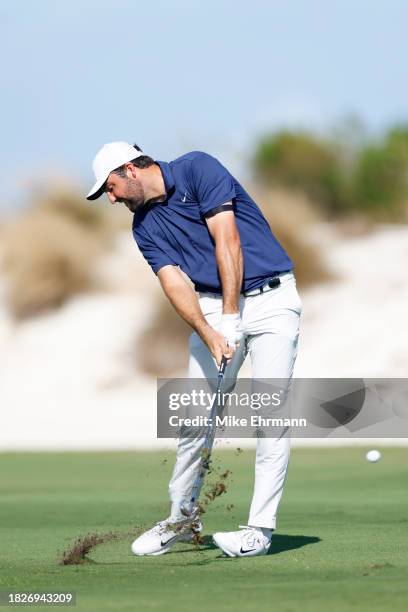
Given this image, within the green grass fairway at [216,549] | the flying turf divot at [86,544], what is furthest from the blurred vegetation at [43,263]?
the flying turf divot at [86,544]

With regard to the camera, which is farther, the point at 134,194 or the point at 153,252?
the point at 153,252

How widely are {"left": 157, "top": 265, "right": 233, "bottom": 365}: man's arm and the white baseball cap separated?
2.16 ft

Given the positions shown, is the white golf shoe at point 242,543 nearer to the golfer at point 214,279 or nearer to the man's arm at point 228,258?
the golfer at point 214,279

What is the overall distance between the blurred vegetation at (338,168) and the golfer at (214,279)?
30562 millimetres

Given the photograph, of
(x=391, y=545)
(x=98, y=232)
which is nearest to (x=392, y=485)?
(x=391, y=545)

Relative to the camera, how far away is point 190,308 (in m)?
8.57

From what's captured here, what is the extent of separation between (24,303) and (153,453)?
14.0 meters

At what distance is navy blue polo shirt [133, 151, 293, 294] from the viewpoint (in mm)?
8602

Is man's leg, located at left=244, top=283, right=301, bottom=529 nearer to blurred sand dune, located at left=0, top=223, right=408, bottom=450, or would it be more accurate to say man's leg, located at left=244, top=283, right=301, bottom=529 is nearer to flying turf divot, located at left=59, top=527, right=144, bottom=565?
flying turf divot, located at left=59, top=527, right=144, bottom=565

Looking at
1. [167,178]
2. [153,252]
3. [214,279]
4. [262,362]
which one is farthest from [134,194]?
[262,362]

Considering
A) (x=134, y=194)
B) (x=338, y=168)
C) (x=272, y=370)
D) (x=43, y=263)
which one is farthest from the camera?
(x=338, y=168)

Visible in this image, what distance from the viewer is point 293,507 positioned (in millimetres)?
11727

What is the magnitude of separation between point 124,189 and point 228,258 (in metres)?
0.79

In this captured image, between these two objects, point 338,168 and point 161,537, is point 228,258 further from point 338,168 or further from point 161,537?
point 338,168
